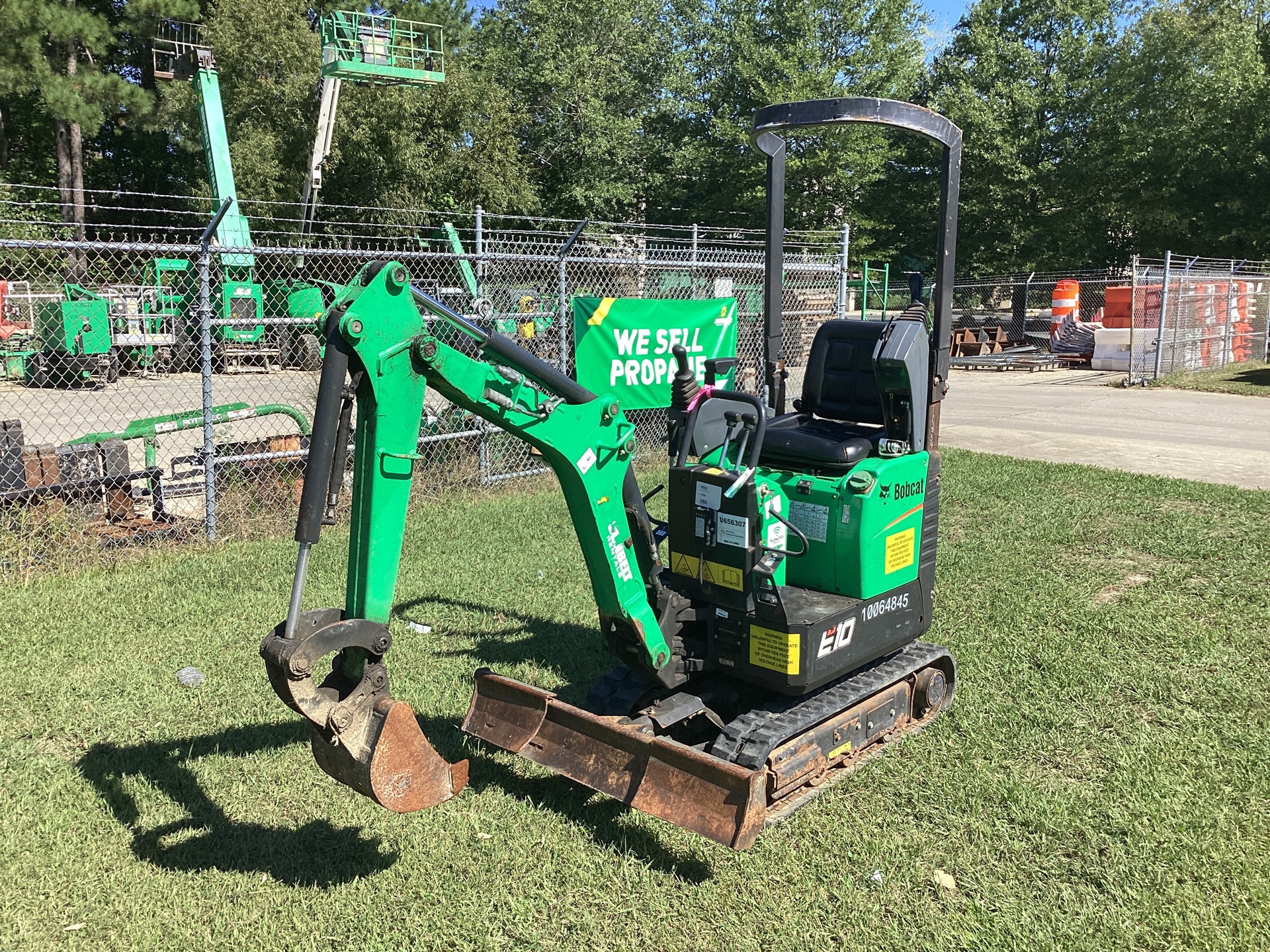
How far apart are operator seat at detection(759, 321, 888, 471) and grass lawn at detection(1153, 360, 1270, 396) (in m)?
16.3

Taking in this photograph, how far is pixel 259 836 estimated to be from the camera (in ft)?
A: 12.8

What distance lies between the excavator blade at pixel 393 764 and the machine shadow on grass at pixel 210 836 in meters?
0.60

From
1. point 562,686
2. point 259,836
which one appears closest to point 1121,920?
point 562,686

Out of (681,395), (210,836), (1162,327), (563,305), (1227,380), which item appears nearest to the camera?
(210,836)

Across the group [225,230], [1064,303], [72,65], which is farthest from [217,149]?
[1064,303]

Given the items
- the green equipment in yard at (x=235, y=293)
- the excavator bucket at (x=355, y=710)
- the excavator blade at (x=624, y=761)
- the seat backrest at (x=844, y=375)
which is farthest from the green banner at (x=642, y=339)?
the green equipment in yard at (x=235, y=293)

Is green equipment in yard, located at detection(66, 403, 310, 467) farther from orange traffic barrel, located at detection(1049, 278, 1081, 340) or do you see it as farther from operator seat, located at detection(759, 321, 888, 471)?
orange traffic barrel, located at detection(1049, 278, 1081, 340)

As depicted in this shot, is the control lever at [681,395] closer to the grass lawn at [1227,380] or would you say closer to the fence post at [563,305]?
the fence post at [563,305]

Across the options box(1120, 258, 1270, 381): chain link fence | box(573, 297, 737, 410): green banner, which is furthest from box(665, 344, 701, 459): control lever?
box(1120, 258, 1270, 381): chain link fence

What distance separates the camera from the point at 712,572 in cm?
425

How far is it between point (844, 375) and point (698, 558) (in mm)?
1410

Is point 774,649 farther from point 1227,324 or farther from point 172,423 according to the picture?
point 1227,324

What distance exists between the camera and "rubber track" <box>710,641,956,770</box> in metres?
3.97

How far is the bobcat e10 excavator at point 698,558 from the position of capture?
10.7ft
